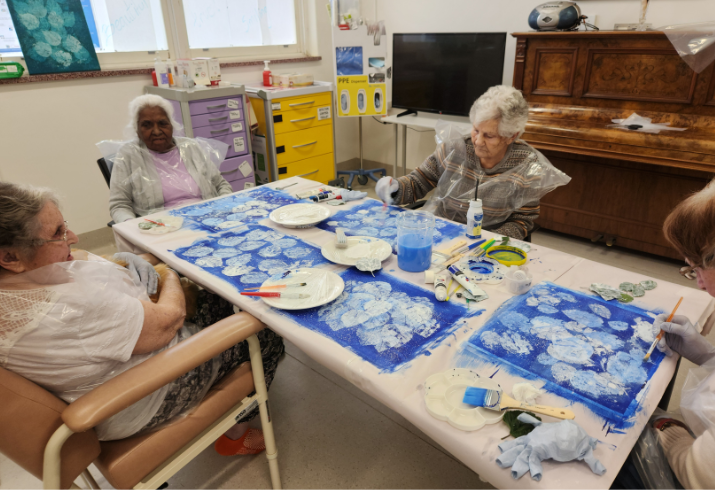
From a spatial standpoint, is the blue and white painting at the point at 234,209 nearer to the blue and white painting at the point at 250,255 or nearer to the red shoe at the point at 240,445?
the blue and white painting at the point at 250,255

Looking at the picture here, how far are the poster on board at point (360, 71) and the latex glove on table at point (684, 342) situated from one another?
3.42 meters

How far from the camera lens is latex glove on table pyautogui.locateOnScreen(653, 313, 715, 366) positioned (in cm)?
96

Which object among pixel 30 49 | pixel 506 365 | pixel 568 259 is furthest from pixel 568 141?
pixel 30 49

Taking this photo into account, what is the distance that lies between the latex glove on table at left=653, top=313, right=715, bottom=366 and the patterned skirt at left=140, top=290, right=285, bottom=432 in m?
1.13

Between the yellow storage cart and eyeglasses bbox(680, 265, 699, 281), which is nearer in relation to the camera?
eyeglasses bbox(680, 265, 699, 281)

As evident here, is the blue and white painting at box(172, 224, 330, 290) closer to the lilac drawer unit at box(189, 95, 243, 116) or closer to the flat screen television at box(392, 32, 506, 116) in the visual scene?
the lilac drawer unit at box(189, 95, 243, 116)

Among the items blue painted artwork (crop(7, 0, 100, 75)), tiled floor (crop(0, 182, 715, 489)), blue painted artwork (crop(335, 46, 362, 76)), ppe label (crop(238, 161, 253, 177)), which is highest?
blue painted artwork (crop(7, 0, 100, 75))

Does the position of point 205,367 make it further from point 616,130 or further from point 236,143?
point 616,130

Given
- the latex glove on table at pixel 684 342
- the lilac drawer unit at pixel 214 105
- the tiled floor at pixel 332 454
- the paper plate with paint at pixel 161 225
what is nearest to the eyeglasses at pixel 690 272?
the latex glove on table at pixel 684 342

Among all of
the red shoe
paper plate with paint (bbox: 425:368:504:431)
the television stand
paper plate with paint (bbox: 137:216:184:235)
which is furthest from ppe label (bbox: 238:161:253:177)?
paper plate with paint (bbox: 425:368:504:431)

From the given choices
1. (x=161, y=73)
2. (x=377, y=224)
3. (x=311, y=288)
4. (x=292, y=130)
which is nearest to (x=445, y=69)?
(x=292, y=130)

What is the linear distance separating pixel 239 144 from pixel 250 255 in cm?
217

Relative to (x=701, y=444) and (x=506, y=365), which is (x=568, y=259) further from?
(x=701, y=444)

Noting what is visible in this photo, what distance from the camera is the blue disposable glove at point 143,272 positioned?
133 centimetres
